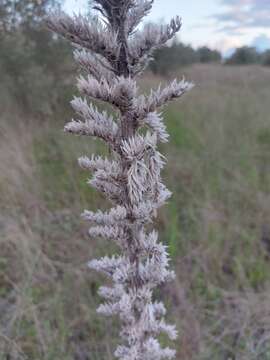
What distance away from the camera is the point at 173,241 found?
130 inches

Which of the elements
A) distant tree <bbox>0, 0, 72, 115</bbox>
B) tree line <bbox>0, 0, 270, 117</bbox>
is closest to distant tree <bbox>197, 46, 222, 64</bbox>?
tree line <bbox>0, 0, 270, 117</bbox>

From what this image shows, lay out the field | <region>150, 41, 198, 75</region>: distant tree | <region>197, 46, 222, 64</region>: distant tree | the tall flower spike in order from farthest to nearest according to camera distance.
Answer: <region>150, 41, 198, 75</region>: distant tree < <region>197, 46, 222, 64</region>: distant tree < the field < the tall flower spike

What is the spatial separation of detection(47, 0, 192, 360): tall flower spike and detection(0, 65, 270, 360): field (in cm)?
130

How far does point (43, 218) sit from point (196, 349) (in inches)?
78.8

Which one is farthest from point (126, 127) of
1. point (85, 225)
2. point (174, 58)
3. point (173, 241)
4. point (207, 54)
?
point (174, 58)

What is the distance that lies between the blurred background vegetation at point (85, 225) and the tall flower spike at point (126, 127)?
1327mm

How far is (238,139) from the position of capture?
5.05 m

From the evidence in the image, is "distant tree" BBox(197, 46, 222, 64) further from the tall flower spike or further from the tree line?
the tall flower spike

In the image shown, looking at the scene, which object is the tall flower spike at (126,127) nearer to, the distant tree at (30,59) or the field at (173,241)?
the field at (173,241)

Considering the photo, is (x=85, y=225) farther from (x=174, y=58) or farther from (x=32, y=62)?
(x=174, y=58)

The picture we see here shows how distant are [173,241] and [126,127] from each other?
2445 millimetres

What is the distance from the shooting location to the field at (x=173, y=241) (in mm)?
2615

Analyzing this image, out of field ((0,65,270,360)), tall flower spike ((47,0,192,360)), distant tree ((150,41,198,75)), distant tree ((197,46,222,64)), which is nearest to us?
tall flower spike ((47,0,192,360))

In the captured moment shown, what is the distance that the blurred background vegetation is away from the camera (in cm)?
266
